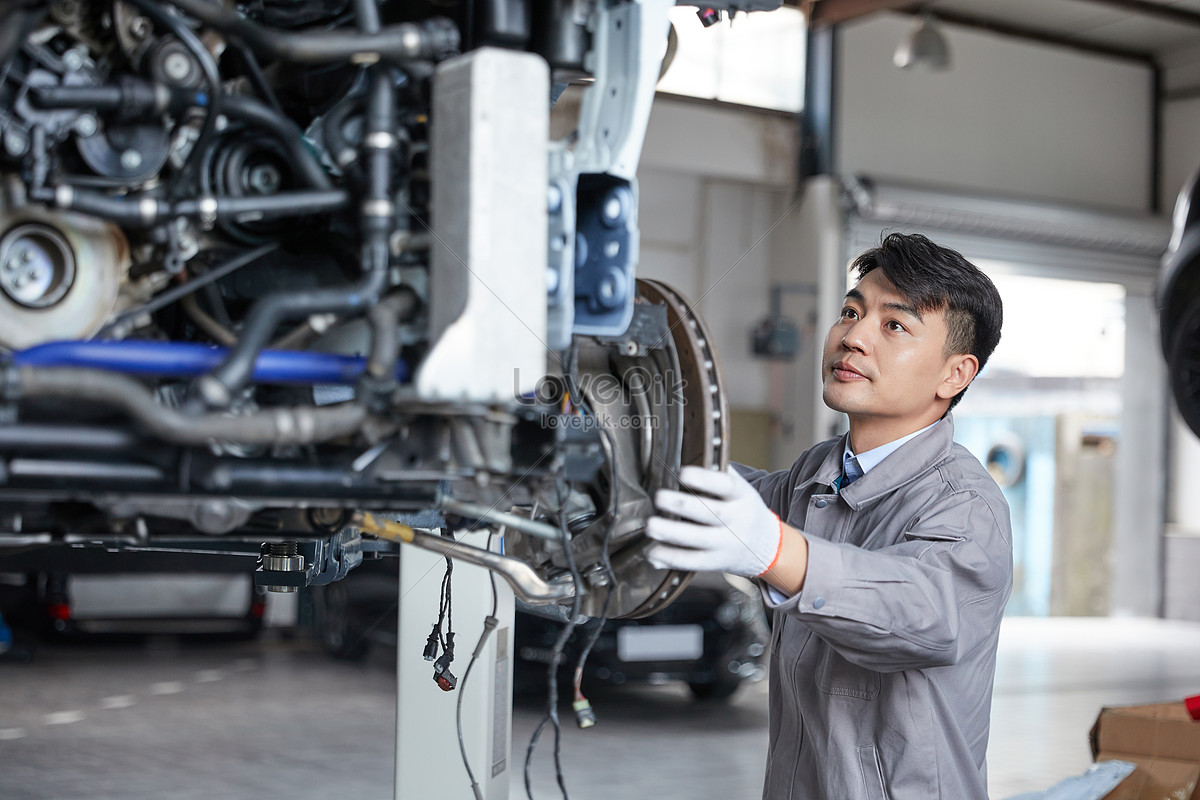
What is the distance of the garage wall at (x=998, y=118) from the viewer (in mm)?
9227

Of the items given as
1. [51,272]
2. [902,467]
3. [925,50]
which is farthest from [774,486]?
[925,50]

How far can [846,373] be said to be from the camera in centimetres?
191

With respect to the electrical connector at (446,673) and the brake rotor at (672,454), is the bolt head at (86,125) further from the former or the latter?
the electrical connector at (446,673)

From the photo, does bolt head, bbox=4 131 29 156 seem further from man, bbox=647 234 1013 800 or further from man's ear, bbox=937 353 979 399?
man's ear, bbox=937 353 979 399

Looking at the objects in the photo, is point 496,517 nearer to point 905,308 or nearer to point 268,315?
point 268,315

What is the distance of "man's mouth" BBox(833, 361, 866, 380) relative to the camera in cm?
190

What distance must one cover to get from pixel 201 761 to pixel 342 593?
1.91m

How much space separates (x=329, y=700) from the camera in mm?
5559

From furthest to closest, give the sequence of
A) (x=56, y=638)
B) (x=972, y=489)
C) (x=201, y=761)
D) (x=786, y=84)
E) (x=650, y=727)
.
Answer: (x=786, y=84) → (x=56, y=638) → (x=650, y=727) → (x=201, y=761) → (x=972, y=489)

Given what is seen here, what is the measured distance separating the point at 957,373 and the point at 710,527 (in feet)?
2.52

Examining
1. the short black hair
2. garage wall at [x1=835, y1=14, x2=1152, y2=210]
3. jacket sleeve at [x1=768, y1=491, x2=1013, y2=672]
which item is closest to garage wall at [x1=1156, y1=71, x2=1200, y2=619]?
garage wall at [x1=835, y1=14, x2=1152, y2=210]

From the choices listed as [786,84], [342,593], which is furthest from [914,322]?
[786,84]

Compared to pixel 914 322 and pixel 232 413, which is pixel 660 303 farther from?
pixel 232 413

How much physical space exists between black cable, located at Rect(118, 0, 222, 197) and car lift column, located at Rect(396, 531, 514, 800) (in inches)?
51.2
